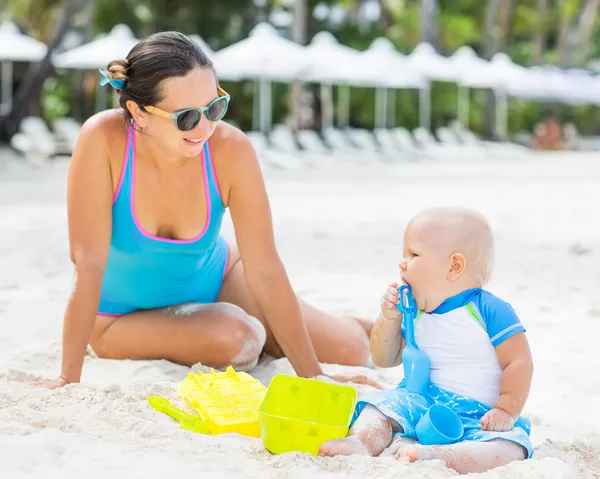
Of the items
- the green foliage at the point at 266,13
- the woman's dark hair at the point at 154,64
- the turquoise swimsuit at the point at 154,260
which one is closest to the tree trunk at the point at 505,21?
the green foliage at the point at 266,13

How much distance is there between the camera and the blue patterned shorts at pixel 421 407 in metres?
2.37

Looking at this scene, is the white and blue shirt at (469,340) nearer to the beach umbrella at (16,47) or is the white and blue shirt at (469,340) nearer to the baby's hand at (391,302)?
the baby's hand at (391,302)

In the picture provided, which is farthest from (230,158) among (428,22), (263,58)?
(428,22)

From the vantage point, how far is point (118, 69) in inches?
108

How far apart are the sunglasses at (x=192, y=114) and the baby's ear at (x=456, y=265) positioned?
2.96 feet

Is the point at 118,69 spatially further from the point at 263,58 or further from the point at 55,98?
the point at 55,98

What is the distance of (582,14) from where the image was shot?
100 feet

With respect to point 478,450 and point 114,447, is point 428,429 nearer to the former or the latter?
point 478,450

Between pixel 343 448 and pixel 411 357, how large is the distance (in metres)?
0.36

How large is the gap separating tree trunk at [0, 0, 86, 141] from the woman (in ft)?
40.4

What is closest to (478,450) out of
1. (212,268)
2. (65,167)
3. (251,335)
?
(251,335)

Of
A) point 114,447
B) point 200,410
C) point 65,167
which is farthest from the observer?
point 65,167

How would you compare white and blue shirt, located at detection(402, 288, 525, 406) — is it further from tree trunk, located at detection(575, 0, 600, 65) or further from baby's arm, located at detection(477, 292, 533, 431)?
tree trunk, located at detection(575, 0, 600, 65)

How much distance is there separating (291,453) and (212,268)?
4.19ft
